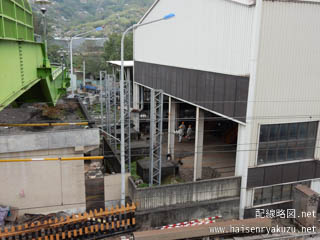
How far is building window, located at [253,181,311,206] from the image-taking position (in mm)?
13273

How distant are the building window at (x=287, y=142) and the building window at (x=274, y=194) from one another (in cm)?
135

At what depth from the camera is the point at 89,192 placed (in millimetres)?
12766

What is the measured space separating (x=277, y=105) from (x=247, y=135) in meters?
Result: 1.86

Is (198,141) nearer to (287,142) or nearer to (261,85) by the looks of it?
(287,142)

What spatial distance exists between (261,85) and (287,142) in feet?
10.3

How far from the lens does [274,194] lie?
13.6 m

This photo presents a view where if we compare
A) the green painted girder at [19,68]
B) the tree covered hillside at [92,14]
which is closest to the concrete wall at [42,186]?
the green painted girder at [19,68]

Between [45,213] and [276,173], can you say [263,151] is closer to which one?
[276,173]

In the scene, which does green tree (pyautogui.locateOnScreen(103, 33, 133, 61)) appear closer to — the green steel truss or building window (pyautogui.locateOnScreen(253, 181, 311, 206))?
building window (pyautogui.locateOnScreen(253, 181, 311, 206))

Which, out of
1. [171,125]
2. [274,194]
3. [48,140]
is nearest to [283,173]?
→ [274,194]

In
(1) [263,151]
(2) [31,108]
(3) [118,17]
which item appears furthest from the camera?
(3) [118,17]

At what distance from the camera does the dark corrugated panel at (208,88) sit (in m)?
12.2

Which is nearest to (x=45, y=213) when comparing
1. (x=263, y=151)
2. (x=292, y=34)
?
(x=263, y=151)

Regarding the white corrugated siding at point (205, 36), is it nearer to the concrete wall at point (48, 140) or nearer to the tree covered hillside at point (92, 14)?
the concrete wall at point (48, 140)
